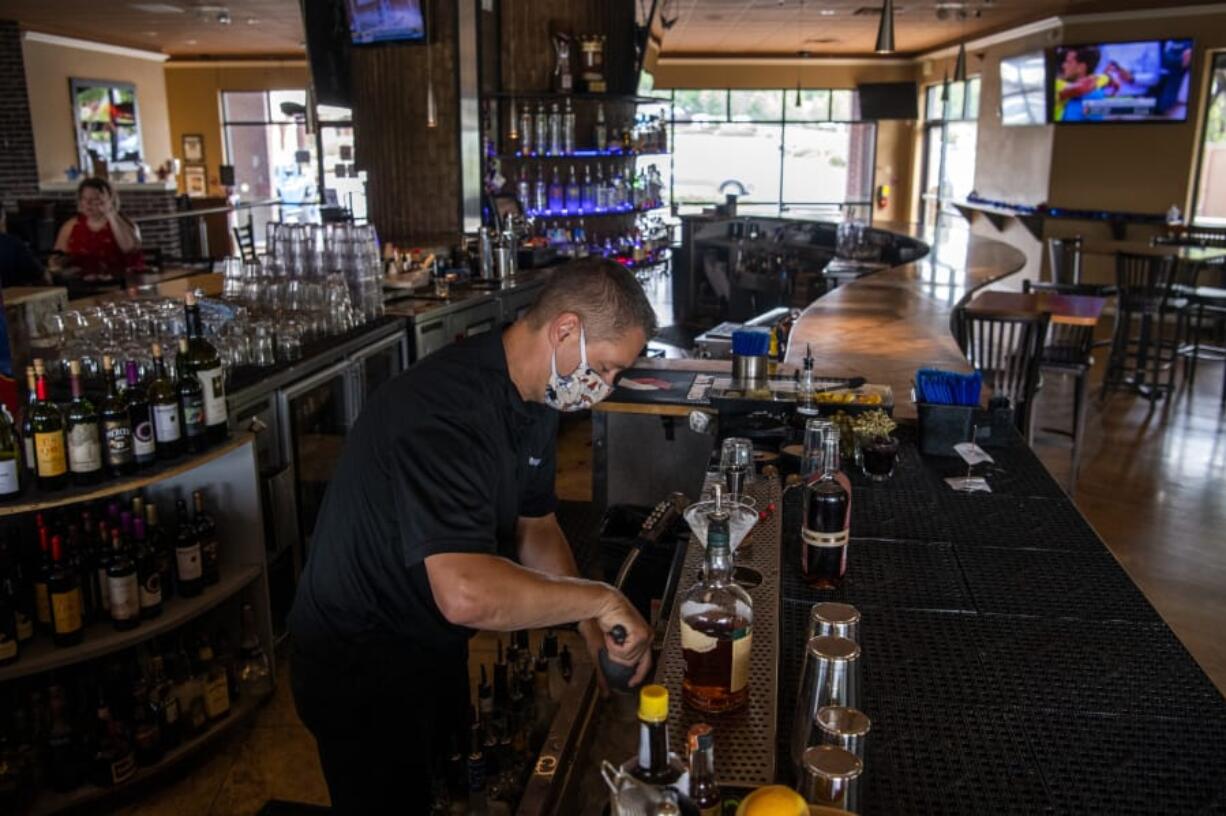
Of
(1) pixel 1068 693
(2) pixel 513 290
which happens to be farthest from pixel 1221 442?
(1) pixel 1068 693

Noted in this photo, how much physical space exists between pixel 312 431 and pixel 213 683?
4.40 ft

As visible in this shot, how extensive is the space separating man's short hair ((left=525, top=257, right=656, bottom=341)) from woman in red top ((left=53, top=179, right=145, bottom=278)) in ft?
20.2

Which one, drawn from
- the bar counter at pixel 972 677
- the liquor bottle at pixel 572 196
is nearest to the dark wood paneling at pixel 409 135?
the liquor bottle at pixel 572 196

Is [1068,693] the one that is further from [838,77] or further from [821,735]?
[838,77]

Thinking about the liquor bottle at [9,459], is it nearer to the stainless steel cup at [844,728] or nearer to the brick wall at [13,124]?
the stainless steel cup at [844,728]

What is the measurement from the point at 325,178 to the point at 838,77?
1179 cm

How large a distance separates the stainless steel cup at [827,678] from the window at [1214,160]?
441 inches

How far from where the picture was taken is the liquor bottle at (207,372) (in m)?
3.11

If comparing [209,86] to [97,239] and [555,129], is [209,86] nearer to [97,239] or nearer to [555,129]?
[97,239]

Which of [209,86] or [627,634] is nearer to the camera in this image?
[627,634]

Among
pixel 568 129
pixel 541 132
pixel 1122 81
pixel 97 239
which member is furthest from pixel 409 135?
pixel 1122 81

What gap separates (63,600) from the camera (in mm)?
2812

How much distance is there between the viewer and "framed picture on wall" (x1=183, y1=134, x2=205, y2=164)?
17.5m

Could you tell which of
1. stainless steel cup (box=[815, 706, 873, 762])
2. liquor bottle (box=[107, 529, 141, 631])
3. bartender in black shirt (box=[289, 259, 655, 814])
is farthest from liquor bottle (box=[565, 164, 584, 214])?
stainless steel cup (box=[815, 706, 873, 762])
